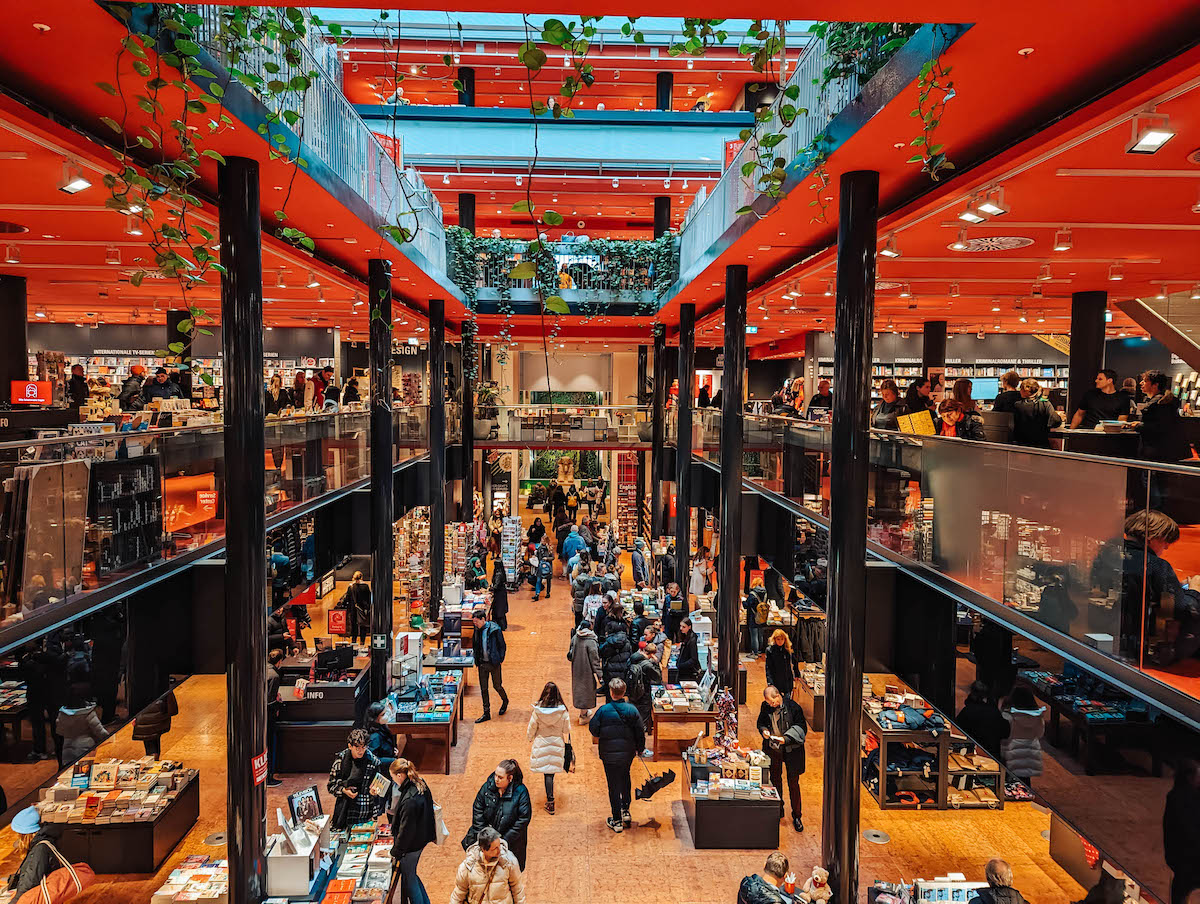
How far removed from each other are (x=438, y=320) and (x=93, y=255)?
6.70 m

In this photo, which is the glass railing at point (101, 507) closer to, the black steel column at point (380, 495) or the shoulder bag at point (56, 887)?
the black steel column at point (380, 495)

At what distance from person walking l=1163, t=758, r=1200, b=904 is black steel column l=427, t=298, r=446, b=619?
42.6 feet

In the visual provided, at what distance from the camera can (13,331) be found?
11438mm

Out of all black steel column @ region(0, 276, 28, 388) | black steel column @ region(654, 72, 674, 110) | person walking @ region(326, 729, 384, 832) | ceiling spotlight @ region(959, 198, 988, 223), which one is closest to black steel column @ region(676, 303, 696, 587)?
black steel column @ region(654, 72, 674, 110)

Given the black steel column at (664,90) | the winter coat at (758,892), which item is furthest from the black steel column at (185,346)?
the black steel column at (664,90)

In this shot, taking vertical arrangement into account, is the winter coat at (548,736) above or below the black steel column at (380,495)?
below

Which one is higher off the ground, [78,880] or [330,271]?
[330,271]

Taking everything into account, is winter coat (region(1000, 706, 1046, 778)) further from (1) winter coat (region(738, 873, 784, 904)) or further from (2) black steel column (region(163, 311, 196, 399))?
(2) black steel column (region(163, 311, 196, 399))

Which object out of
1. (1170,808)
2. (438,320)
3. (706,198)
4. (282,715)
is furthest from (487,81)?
(1170,808)

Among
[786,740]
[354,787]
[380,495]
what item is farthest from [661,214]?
[354,787]

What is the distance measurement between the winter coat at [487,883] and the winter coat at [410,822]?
45.0 inches

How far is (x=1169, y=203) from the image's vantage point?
6.77 metres

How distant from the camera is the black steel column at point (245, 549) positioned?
6109 millimetres

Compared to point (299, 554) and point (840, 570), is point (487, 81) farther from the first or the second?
point (840, 570)
